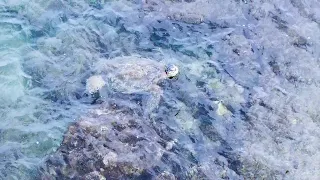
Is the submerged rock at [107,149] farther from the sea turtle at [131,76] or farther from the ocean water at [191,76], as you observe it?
the sea turtle at [131,76]

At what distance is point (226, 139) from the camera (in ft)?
30.0

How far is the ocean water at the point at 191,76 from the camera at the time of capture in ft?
28.8

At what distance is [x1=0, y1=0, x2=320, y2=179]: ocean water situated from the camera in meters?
8.78

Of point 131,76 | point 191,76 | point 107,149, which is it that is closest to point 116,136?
point 107,149

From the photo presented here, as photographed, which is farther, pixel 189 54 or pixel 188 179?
pixel 189 54

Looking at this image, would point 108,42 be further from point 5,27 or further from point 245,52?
point 245,52

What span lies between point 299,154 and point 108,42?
5.87 m

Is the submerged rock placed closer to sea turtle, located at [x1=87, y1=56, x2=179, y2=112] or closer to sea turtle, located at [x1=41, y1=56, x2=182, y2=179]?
sea turtle, located at [x1=41, y1=56, x2=182, y2=179]

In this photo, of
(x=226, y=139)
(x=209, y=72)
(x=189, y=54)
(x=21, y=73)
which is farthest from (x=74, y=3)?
(x=226, y=139)

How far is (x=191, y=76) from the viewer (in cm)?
1034

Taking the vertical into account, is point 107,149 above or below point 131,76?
below

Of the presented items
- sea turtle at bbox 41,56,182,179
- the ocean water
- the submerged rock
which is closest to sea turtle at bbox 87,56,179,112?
sea turtle at bbox 41,56,182,179

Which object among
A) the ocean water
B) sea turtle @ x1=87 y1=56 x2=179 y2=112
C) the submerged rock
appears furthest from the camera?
sea turtle @ x1=87 y1=56 x2=179 y2=112

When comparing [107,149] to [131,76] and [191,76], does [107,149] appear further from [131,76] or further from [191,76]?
[191,76]
